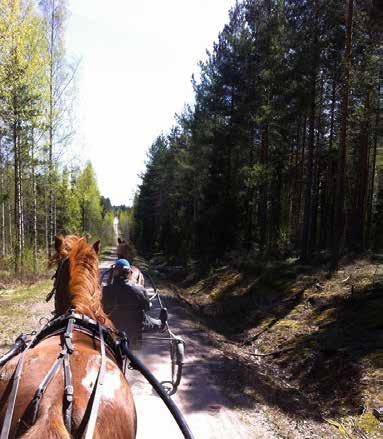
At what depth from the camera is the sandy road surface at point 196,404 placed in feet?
17.9

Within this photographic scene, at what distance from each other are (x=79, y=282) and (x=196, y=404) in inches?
136

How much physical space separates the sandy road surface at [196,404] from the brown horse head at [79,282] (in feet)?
7.75

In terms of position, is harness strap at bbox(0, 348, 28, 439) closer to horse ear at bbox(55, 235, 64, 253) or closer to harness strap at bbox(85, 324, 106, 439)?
harness strap at bbox(85, 324, 106, 439)

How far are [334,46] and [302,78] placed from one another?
162 centimetres

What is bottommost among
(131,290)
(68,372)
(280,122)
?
(131,290)

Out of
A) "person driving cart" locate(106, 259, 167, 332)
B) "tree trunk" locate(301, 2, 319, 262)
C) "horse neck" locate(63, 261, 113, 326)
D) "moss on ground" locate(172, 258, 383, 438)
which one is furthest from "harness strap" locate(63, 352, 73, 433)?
"tree trunk" locate(301, 2, 319, 262)

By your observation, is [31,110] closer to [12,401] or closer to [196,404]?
[196,404]

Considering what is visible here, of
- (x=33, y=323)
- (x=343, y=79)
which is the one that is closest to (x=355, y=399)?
(x=33, y=323)

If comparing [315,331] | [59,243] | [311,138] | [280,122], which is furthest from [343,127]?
[59,243]

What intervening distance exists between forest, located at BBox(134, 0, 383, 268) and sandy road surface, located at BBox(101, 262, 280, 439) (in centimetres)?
763

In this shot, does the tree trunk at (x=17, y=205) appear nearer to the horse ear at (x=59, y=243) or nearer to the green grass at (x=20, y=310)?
the green grass at (x=20, y=310)

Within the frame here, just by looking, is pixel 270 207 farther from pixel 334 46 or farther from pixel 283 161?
pixel 334 46

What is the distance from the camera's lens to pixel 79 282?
3.85 m

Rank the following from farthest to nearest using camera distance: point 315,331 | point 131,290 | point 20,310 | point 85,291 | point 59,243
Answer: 1. point 20,310
2. point 315,331
3. point 131,290
4. point 59,243
5. point 85,291
